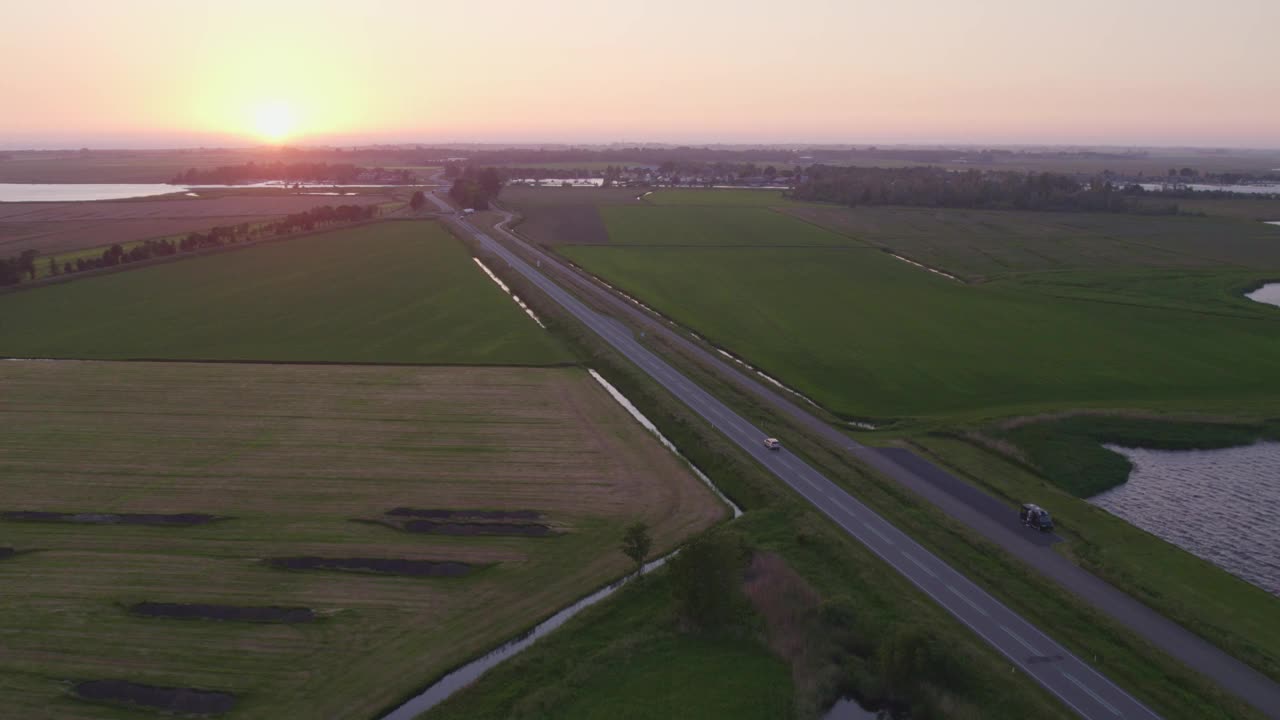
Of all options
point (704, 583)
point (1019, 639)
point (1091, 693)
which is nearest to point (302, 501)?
point (704, 583)

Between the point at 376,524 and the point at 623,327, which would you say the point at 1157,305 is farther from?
the point at 376,524

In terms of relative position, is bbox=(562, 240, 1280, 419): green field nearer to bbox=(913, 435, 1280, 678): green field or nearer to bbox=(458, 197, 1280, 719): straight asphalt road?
bbox=(458, 197, 1280, 719): straight asphalt road

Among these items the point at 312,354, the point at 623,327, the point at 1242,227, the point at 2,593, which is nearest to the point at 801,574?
the point at 2,593

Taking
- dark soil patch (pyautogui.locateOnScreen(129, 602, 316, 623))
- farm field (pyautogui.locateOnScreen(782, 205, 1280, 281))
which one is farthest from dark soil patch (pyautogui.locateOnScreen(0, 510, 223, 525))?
farm field (pyautogui.locateOnScreen(782, 205, 1280, 281))

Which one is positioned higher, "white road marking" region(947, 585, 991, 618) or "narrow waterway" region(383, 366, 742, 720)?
"white road marking" region(947, 585, 991, 618)

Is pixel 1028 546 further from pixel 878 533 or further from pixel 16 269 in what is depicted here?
pixel 16 269

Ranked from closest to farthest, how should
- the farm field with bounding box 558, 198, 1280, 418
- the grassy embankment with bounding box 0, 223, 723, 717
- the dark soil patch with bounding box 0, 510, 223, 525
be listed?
1. the grassy embankment with bounding box 0, 223, 723, 717
2. the dark soil patch with bounding box 0, 510, 223, 525
3. the farm field with bounding box 558, 198, 1280, 418
